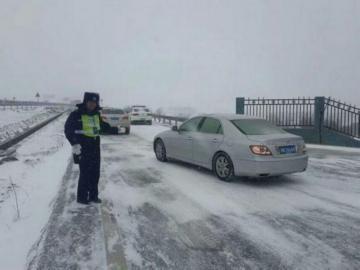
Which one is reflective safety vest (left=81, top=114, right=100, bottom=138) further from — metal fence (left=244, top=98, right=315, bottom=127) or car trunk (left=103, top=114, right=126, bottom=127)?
car trunk (left=103, top=114, right=126, bottom=127)

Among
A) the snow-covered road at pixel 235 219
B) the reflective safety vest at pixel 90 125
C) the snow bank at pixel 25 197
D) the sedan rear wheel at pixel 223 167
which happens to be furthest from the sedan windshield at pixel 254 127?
the snow bank at pixel 25 197

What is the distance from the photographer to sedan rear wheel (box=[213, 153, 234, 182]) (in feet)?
27.0

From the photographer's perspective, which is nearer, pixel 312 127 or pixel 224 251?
pixel 224 251

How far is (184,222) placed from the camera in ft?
18.1

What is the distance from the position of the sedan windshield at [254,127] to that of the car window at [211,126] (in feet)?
1.27

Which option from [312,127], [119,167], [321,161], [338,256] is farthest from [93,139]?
[312,127]

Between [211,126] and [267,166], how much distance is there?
2.02 meters

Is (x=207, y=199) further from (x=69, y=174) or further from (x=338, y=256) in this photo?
(x=69, y=174)

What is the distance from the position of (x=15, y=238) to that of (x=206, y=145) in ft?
16.8

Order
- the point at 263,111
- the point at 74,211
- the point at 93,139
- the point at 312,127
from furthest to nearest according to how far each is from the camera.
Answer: the point at 263,111, the point at 312,127, the point at 93,139, the point at 74,211

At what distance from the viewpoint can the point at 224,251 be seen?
14.6 ft

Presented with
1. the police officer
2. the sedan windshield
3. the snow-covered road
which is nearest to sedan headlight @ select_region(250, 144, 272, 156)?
the sedan windshield

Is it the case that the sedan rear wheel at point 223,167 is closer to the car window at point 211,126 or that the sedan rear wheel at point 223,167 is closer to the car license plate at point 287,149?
the car window at point 211,126

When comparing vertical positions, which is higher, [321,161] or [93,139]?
[93,139]
